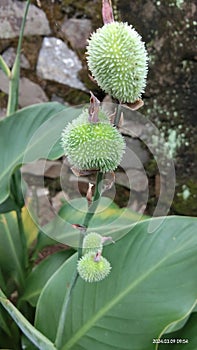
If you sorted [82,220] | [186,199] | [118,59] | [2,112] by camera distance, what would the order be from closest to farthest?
1. [118,59]
2. [82,220]
3. [186,199]
4. [2,112]

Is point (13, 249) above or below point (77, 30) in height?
below

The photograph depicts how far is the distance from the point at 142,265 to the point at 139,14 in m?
0.79

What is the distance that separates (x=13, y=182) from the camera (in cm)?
118

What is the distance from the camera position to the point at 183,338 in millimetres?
867

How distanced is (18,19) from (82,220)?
2.32 feet

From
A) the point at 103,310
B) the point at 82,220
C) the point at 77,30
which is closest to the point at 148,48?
the point at 77,30

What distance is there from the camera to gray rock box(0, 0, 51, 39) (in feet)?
4.76

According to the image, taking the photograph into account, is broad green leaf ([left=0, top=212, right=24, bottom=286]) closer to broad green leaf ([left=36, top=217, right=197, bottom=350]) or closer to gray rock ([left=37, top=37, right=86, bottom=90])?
broad green leaf ([left=36, top=217, right=197, bottom=350])

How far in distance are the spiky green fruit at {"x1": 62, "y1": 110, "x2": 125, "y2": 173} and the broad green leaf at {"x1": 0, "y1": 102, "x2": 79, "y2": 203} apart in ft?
2.00

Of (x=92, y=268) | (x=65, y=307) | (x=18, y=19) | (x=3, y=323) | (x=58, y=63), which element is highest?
(x=18, y=19)

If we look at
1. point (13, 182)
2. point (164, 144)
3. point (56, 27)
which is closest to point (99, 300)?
point (13, 182)

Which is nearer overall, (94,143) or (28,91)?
(94,143)

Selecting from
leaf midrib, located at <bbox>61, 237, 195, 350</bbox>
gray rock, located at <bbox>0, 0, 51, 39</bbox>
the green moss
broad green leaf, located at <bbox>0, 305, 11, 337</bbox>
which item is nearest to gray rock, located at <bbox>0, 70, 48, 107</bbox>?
gray rock, located at <bbox>0, 0, 51, 39</bbox>

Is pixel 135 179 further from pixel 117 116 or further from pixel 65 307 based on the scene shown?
pixel 117 116
